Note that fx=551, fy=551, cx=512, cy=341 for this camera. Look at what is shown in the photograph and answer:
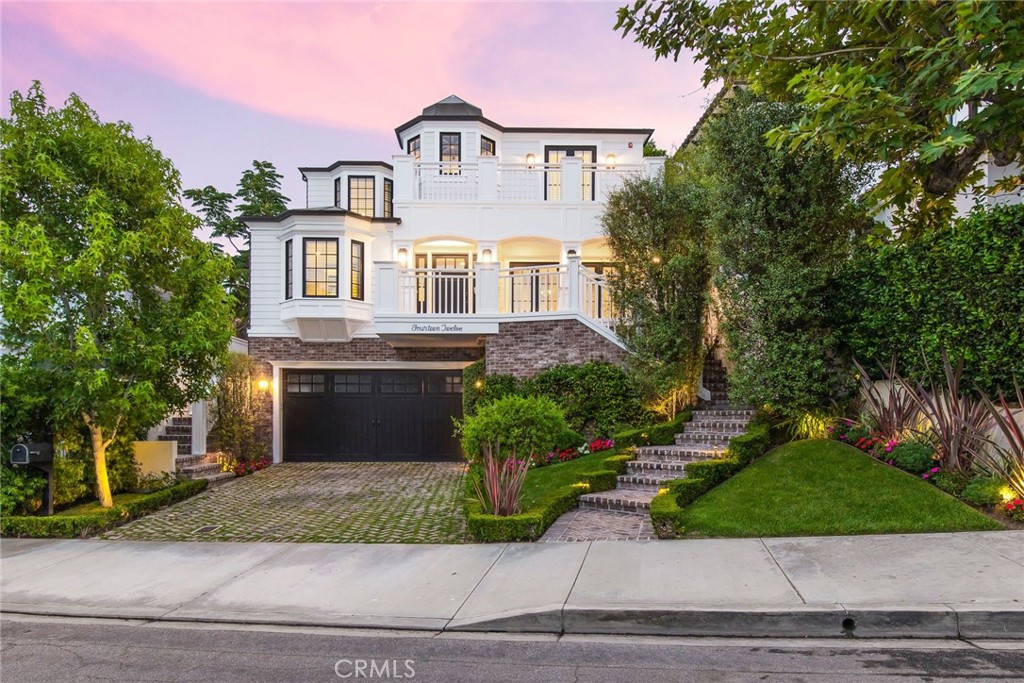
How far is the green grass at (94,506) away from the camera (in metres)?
8.30

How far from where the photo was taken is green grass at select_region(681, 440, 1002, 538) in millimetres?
6098

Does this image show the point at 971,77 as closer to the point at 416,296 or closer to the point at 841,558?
the point at 841,558

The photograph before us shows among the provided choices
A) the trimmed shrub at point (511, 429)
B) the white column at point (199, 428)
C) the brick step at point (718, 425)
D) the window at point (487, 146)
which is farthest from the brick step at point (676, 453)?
the window at point (487, 146)

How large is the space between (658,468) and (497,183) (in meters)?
9.07

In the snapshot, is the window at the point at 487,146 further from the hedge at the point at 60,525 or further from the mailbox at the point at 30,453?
the hedge at the point at 60,525

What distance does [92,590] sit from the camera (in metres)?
5.70

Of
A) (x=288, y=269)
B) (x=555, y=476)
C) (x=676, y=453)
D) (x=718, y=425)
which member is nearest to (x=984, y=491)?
(x=676, y=453)

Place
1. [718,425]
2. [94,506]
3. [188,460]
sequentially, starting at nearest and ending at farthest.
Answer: [94,506]
[718,425]
[188,460]

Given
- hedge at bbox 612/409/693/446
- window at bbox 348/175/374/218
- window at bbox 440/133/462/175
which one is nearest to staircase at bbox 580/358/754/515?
hedge at bbox 612/409/693/446

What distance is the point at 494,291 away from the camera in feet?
43.1

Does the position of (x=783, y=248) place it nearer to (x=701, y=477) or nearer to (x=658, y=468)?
(x=701, y=477)

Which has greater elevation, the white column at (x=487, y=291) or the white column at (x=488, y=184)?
the white column at (x=488, y=184)

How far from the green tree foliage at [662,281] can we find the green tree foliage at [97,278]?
757 centimetres

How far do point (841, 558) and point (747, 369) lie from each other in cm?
404
